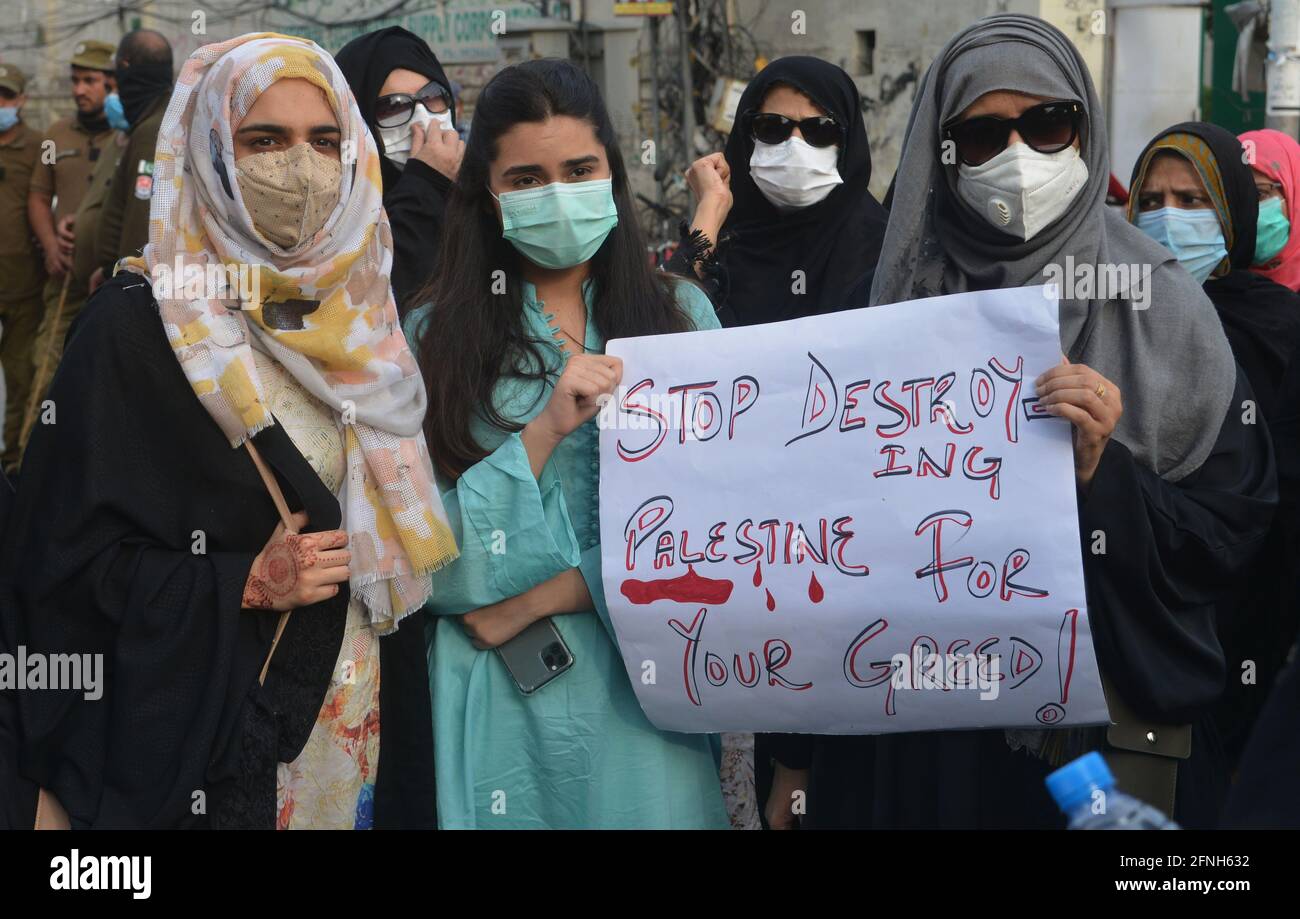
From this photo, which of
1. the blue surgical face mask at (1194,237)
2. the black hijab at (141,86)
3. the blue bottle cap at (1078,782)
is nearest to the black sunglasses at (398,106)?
the blue surgical face mask at (1194,237)

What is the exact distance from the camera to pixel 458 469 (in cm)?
290

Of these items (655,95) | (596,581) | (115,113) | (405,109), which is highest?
(655,95)

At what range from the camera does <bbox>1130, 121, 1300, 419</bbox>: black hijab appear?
3.68 metres

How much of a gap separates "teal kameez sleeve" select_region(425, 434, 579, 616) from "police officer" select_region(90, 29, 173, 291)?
4853 mm

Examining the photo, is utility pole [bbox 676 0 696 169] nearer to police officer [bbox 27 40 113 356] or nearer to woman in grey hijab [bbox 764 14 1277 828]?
police officer [bbox 27 40 113 356]

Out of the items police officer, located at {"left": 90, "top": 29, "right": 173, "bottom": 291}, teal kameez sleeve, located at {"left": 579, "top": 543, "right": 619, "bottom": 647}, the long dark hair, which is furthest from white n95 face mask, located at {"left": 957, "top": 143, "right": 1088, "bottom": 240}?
police officer, located at {"left": 90, "top": 29, "right": 173, "bottom": 291}

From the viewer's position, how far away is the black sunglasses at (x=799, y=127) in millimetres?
4160

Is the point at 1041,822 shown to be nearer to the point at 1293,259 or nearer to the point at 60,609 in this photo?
the point at 60,609

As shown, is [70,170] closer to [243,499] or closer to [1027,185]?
[243,499]

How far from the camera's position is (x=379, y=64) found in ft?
15.7

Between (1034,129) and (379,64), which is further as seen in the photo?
(379,64)

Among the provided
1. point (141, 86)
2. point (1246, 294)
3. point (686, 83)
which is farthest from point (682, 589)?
point (686, 83)

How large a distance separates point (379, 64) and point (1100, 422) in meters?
3.06

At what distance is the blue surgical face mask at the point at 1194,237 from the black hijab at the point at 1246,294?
32mm
